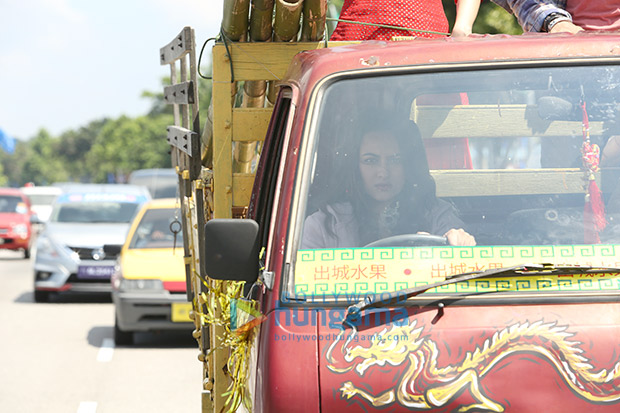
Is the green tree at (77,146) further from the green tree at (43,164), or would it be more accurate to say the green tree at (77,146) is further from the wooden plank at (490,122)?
the wooden plank at (490,122)

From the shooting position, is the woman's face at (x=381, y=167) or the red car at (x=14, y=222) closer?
the woman's face at (x=381, y=167)

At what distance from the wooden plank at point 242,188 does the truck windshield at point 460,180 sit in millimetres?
930

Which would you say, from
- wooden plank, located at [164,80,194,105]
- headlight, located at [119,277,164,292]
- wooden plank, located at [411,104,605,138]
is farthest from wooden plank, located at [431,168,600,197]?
headlight, located at [119,277,164,292]

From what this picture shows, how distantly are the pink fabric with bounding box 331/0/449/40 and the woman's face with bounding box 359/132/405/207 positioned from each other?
130cm

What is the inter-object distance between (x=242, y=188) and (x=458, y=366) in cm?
158

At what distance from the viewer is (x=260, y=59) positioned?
390cm

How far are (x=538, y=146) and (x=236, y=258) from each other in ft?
3.39

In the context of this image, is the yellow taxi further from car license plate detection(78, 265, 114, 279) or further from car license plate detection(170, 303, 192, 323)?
car license plate detection(78, 265, 114, 279)

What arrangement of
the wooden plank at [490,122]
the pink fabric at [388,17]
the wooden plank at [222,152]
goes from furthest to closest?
the pink fabric at [388,17] → the wooden plank at [222,152] → the wooden plank at [490,122]

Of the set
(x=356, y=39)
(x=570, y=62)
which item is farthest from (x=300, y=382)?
(x=356, y=39)

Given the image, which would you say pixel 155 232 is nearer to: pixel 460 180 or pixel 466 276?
pixel 460 180

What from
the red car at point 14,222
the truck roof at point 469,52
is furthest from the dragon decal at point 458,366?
the red car at point 14,222

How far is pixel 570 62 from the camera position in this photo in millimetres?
3045

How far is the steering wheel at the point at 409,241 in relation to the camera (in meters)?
2.83
